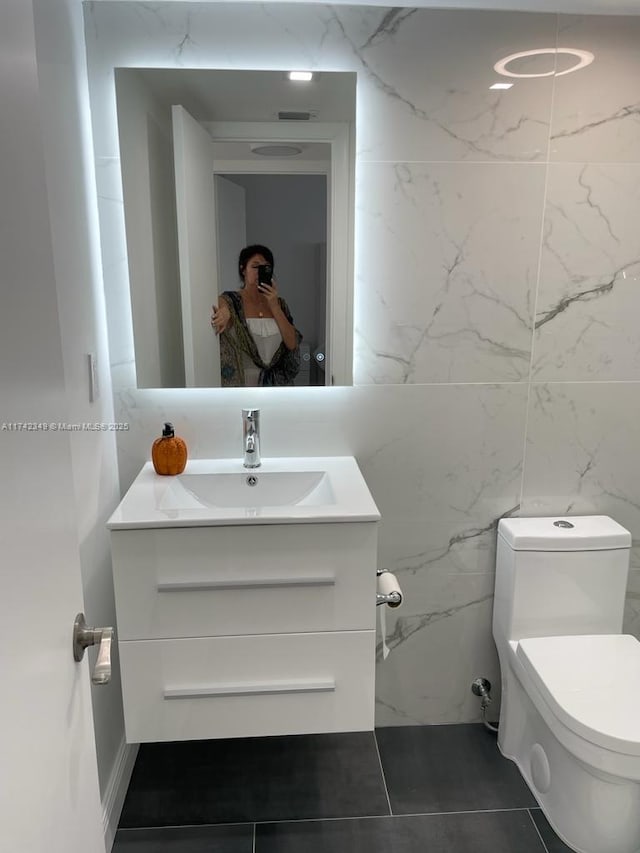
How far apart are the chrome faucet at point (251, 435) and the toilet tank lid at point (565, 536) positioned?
2.64 ft

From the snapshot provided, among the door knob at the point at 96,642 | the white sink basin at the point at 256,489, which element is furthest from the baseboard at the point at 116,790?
the door knob at the point at 96,642

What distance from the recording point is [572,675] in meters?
1.60

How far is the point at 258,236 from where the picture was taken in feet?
5.71

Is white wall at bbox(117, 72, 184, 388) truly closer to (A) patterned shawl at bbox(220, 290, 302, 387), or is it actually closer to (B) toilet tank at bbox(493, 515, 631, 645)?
(A) patterned shawl at bbox(220, 290, 302, 387)

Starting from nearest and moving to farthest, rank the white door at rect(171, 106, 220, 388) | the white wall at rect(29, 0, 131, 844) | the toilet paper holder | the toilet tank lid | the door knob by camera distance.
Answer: the door knob < the white wall at rect(29, 0, 131, 844) < the toilet paper holder < the white door at rect(171, 106, 220, 388) < the toilet tank lid

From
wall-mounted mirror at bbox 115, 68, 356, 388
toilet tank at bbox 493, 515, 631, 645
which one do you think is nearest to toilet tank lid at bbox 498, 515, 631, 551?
toilet tank at bbox 493, 515, 631, 645

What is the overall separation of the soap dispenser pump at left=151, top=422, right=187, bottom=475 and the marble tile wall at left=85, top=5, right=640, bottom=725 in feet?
0.36

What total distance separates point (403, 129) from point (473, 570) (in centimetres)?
135

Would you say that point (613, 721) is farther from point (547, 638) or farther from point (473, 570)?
A: point (473, 570)

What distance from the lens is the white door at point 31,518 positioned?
643 mm

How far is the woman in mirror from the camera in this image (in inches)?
70.2

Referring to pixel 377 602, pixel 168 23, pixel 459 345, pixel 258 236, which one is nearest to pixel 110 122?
pixel 168 23

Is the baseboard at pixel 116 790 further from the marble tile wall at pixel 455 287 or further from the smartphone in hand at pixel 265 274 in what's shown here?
the smartphone in hand at pixel 265 274

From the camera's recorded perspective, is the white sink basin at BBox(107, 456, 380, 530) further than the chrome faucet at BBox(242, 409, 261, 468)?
No
